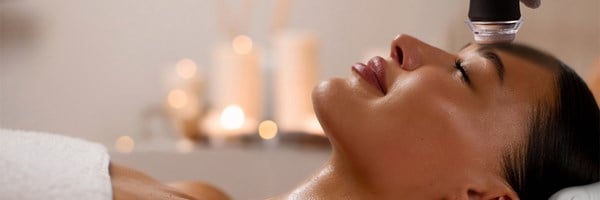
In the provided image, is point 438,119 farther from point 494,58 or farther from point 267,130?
point 267,130

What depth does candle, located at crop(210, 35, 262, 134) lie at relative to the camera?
2.49 meters

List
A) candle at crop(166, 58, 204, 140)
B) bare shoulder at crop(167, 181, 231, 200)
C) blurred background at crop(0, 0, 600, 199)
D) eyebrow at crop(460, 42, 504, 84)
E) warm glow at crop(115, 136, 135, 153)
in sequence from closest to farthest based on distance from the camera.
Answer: eyebrow at crop(460, 42, 504, 84)
bare shoulder at crop(167, 181, 231, 200)
blurred background at crop(0, 0, 600, 199)
candle at crop(166, 58, 204, 140)
warm glow at crop(115, 136, 135, 153)

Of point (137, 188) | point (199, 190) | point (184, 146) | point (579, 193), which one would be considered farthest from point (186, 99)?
point (579, 193)

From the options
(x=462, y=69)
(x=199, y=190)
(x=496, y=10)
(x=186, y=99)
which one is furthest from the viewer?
(x=186, y=99)

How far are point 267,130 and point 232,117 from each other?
0.10 meters

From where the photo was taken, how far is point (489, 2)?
1.11m

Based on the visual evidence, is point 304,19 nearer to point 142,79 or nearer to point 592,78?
point 142,79

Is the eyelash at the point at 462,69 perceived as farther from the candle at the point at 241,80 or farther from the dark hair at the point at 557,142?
the candle at the point at 241,80

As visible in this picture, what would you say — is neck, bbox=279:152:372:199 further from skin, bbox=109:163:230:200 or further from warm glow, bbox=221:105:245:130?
warm glow, bbox=221:105:245:130

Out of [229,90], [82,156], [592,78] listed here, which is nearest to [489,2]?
[82,156]

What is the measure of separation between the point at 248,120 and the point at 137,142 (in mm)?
427

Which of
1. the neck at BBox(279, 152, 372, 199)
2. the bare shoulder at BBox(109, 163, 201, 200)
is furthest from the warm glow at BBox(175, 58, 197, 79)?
the neck at BBox(279, 152, 372, 199)

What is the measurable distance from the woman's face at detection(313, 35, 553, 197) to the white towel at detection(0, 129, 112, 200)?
29 cm

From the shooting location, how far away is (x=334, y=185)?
4.00ft
